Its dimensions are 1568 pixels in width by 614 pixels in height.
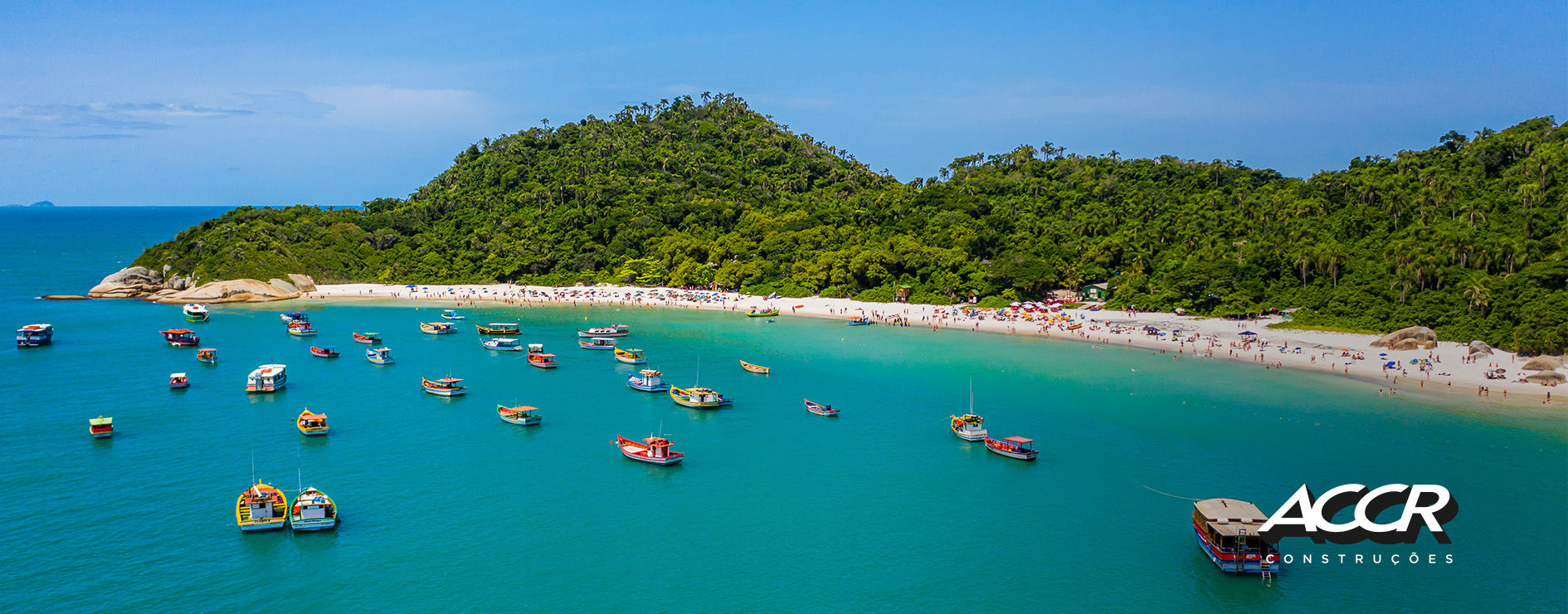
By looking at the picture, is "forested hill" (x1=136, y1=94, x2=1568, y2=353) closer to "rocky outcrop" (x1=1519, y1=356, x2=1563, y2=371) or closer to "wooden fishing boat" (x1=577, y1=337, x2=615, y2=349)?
"rocky outcrop" (x1=1519, y1=356, x2=1563, y2=371)

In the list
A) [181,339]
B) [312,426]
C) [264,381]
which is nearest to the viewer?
[312,426]

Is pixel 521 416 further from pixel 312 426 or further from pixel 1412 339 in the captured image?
pixel 1412 339

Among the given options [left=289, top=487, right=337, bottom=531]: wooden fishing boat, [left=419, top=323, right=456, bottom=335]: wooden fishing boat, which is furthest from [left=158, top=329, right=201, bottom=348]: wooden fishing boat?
[left=289, top=487, right=337, bottom=531]: wooden fishing boat

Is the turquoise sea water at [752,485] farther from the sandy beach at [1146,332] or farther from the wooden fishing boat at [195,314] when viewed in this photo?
the wooden fishing boat at [195,314]

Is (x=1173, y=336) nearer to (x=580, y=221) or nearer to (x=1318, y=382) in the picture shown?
(x=1318, y=382)

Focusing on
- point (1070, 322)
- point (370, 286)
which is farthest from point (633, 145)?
point (1070, 322)

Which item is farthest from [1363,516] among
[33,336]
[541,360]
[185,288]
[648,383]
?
[185,288]
